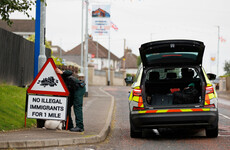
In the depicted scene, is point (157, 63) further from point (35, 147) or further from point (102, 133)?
point (35, 147)

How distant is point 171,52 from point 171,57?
172 mm

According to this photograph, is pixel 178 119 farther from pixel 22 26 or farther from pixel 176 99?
pixel 22 26

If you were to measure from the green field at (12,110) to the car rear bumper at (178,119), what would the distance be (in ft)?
10.7

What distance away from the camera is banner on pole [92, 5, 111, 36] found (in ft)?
101

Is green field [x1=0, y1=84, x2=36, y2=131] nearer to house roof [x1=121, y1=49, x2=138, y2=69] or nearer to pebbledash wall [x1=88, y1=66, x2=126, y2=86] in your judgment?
pebbledash wall [x1=88, y1=66, x2=126, y2=86]

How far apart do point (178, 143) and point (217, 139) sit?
1.08m

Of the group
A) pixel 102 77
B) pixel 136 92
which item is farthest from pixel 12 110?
pixel 102 77

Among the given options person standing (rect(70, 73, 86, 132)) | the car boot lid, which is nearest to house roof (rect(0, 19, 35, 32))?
person standing (rect(70, 73, 86, 132))

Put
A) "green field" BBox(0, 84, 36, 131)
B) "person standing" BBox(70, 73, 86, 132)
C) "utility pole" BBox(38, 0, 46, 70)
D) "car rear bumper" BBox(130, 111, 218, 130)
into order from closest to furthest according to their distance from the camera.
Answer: "car rear bumper" BBox(130, 111, 218, 130) < "person standing" BBox(70, 73, 86, 132) < "green field" BBox(0, 84, 36, 131) < "utility pole" BBox(38, 0, 46, 70)


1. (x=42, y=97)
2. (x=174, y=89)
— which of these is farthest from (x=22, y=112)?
(x=174, y=89)

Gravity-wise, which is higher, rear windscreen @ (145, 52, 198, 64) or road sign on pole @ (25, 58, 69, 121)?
rear windscreen @ (145, 52, 198, 64)

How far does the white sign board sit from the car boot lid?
2178mm

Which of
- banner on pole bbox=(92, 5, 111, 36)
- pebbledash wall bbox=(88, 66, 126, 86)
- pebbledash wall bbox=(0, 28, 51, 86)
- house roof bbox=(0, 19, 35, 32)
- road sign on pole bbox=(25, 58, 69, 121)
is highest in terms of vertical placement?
house roof bbox=(0, 19, 35, 32)

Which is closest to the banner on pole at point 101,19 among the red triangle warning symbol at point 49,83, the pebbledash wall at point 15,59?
the pebbledash wall at point 15,59
